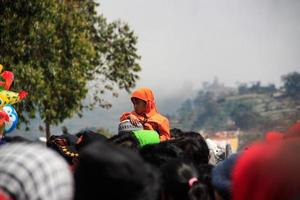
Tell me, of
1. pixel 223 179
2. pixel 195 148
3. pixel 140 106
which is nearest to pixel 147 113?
pixel 140 106

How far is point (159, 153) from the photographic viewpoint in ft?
11.4

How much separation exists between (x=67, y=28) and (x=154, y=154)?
18813 millimetres

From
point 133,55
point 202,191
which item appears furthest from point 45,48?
point 202,191

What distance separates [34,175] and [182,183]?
2.93 feet

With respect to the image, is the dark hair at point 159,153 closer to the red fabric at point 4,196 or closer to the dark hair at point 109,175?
the dark hair at point 109,175

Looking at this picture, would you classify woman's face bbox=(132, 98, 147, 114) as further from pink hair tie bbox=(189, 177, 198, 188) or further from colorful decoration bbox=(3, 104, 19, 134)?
pink hair tie bbox=(189, 177, 198, 188)

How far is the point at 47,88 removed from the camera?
2089cm

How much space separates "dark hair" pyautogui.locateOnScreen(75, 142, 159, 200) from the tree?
16478 millimetres

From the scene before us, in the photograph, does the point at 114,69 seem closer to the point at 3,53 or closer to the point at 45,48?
the point at 45,48

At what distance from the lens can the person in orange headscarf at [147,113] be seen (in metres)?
6.61

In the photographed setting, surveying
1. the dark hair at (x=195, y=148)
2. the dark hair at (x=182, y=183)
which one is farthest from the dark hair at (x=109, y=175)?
the dark hair at (x=195, y=148)

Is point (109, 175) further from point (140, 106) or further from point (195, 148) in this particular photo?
point (140, 106)

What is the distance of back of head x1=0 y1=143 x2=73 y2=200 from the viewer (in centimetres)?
242

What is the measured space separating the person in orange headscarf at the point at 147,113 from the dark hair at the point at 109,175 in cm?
404
